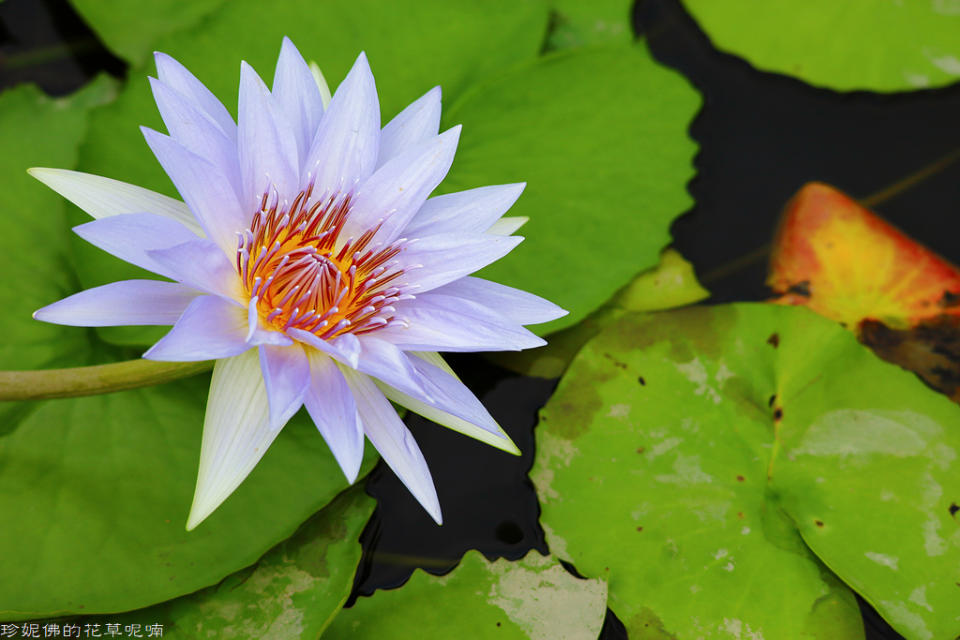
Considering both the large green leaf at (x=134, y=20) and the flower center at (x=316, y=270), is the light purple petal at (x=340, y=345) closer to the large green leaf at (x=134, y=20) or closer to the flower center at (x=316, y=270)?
the flower center at (x=316, y=270)

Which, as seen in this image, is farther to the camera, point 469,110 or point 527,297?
point 469,110

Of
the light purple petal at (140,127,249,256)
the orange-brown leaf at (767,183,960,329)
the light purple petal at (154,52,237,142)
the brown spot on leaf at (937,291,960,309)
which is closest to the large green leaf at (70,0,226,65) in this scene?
the light purple petal at (154,52,237,142)

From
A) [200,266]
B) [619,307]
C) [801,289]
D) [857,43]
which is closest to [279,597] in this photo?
[200,266]

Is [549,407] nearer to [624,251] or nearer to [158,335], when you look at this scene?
[624,251]

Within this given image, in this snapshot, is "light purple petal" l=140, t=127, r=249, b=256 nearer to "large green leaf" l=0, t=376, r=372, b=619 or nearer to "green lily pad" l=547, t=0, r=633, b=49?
"large green leaf" l=0, t=376, r=372, b=619

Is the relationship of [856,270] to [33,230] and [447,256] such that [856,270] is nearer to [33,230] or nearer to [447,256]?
[447,256]

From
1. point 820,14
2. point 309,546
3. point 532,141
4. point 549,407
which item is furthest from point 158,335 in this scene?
point 820,14
